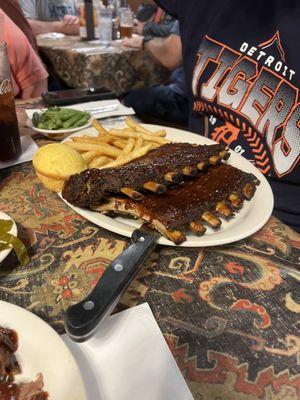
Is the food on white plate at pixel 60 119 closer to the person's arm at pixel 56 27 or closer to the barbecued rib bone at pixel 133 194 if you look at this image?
the barbecued rib bone at pixel 133 194

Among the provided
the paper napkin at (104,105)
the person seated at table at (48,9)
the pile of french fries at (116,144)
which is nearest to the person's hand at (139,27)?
the person seated at table at (48,9)

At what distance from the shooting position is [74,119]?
1.65 m

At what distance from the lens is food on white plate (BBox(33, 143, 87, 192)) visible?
110 cm

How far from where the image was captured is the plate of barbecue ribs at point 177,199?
0.92 m

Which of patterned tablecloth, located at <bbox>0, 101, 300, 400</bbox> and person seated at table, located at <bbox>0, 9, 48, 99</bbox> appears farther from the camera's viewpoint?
person seated at table, located at <bbox>0, 9, 48, 99</bbox>

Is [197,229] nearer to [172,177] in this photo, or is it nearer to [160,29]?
[172,177]

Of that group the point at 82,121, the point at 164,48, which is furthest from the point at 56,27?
the point at 82,121

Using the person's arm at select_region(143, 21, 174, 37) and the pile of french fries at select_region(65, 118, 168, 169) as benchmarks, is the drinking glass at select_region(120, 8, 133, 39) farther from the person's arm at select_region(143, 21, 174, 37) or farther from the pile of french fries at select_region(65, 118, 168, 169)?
the pile of french fries at select_region(65, 118, 168, 169)

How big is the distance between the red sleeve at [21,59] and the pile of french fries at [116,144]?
138 centimetres

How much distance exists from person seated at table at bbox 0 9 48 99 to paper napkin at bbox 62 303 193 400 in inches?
89.5

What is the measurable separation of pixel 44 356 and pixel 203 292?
42cm

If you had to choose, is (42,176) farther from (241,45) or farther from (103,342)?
(241,45)

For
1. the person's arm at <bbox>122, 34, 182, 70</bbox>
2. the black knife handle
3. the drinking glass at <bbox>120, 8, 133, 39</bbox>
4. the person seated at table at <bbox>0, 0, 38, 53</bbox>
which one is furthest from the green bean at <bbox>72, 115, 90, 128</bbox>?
the drinking glass at <bbox>120, 8, 133, 39</bbox>

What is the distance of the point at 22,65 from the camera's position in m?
2.49
